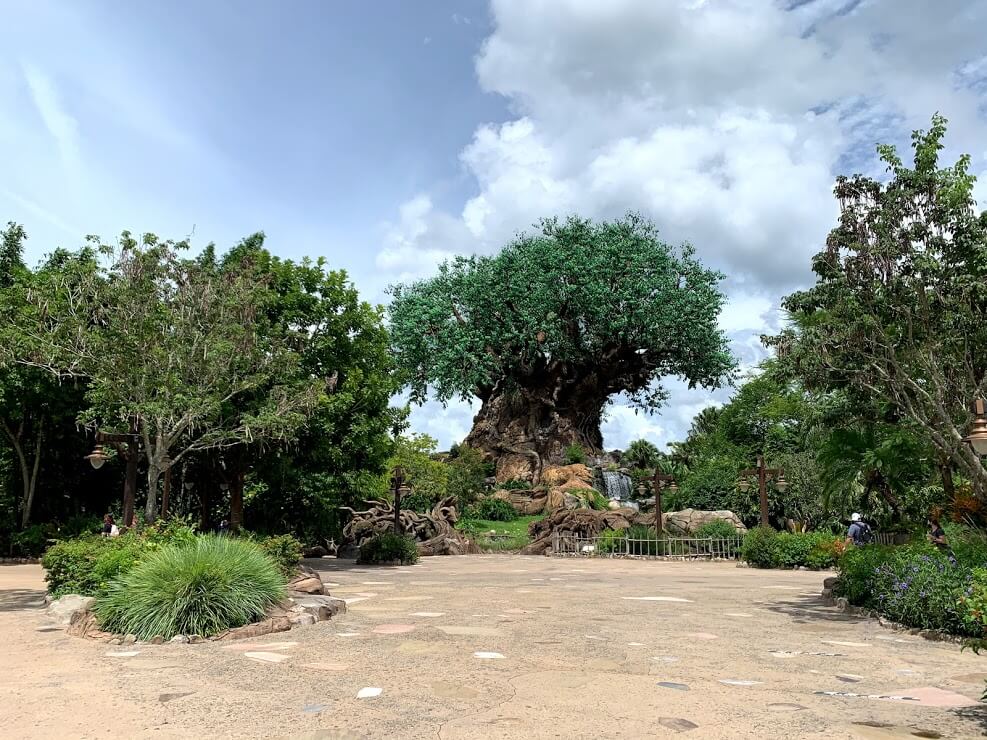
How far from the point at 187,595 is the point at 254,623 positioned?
0.84m

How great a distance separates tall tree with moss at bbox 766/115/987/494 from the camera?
A: 34.3ft

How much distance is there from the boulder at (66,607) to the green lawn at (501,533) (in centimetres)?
2134

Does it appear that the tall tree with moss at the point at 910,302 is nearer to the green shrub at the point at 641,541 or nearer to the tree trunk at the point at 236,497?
the tree trunk at the point at 236,497

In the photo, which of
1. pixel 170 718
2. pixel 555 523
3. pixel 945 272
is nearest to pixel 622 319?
pixel 555 523

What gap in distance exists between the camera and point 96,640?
8.56 m

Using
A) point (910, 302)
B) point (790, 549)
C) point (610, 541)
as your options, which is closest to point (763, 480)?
point (790, 549)

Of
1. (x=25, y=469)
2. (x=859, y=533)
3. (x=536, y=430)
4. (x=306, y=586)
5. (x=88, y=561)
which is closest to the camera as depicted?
(x=88, y=561)

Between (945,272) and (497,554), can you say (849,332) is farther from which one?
(497,554)

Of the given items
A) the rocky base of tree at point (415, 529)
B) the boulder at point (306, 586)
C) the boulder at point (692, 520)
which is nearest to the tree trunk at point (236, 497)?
the boulder at point (306, 586)

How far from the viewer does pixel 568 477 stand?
41812 mm

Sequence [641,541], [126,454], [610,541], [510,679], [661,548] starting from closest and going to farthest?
[510,679] → [126,454] → [661,548] → [641,541] → [610,541]

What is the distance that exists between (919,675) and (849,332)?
16.9 ft

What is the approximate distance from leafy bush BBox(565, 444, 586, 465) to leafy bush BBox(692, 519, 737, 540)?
1691cm

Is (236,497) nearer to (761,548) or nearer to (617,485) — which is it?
(761,548)
